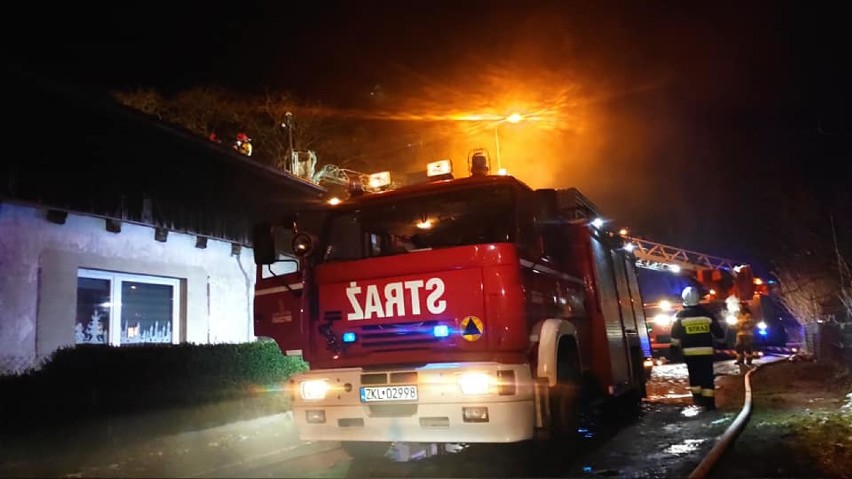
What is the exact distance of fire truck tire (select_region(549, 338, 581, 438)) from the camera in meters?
5.27

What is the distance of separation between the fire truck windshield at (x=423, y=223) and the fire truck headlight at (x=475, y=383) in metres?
1.18

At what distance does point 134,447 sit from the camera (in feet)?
21.9

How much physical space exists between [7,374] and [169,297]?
118 inches

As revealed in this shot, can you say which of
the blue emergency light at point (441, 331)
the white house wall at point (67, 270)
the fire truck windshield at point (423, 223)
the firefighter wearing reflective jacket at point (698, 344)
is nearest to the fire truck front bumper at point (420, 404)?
the blue emergency light at point (441, 331)

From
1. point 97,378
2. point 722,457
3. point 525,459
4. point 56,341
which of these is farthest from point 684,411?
point 56,341

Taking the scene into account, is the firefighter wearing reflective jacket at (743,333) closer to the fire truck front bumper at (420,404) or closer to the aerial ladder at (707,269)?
the aerial ladder at (707,269)

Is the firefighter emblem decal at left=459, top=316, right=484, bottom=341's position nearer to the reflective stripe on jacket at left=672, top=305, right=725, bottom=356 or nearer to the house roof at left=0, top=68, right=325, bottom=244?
the reflective stripe on jacket at left=672, top=305, right=725, bottom=356

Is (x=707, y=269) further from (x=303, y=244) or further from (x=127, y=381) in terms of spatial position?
(x=127, y=381)

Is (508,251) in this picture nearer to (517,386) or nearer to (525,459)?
(517,386)

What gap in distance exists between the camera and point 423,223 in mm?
5793

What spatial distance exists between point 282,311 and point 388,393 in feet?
4.66

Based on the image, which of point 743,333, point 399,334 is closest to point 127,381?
point 399,334

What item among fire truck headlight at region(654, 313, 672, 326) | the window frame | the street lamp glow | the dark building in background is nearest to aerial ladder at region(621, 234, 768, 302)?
fire truck headlight at region(654, 313, 672, 326)

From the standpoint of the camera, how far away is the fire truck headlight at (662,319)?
652 inches
